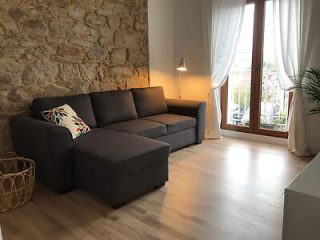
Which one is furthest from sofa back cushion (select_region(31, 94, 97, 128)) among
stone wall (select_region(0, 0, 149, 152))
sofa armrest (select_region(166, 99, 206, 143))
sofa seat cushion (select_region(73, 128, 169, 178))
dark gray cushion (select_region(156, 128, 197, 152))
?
sofa armrest (select_region(166, 99, 206, 143))

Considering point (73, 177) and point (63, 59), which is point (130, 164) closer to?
point (73, 177)

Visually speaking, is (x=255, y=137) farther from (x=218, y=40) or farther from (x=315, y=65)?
(x=218, y=40)

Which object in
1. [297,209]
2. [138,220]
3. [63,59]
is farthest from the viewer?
[63,59]

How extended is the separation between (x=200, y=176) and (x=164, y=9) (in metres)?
2.93

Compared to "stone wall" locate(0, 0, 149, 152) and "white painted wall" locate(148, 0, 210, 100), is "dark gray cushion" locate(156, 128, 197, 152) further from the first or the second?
"stone wall" locate(0, 0, 149, 152)

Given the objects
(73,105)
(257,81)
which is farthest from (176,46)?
(73,105)

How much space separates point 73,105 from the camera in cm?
324

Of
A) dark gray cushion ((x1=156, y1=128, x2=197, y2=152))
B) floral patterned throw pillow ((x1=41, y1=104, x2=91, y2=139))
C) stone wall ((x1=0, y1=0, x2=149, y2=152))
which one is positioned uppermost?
stone wall ((x1=0, y1=0, x2=149, y2=152))

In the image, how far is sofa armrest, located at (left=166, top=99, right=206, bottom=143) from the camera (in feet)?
13.0

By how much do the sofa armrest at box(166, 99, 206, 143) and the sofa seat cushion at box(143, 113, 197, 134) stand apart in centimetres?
10

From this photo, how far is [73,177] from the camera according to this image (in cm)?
265

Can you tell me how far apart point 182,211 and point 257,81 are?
8.23 ft

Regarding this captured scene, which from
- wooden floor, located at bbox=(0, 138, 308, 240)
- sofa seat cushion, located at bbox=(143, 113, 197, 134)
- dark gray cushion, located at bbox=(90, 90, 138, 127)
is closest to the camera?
wooden floor, located at bbox=(0, 138, 308, 240)

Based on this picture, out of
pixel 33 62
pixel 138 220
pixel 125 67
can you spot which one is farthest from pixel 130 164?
pixel 125 67
